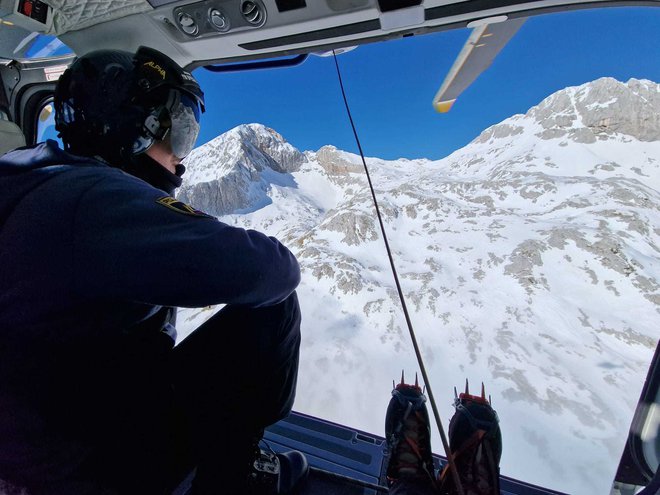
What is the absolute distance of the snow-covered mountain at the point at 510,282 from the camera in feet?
31.3

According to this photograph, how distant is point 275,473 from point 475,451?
0.86m

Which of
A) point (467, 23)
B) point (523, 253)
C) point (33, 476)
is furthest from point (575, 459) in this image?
point (523, 253)

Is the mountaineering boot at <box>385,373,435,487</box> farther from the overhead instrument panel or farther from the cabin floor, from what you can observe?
the overhead instrument panel

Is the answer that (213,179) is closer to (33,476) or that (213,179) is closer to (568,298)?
(568,298)

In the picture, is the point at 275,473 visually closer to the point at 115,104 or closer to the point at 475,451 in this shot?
the point at 475,451

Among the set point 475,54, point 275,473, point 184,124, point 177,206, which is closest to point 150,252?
point 177,206

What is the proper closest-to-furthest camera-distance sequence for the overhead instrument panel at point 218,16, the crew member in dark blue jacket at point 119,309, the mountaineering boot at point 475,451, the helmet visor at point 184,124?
the crew member in dark blue jacket at point 119,309, the helmet visor at point 184,124, the mountaineering boot at point 475,451, the overhead instrument panel at point 218,16

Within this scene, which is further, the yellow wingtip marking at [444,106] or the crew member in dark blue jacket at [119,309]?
the yellow wingtip marking at [444,106]

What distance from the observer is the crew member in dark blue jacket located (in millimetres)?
542

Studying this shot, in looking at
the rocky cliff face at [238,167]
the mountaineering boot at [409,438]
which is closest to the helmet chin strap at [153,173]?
the mountaineering boot at [409,438]

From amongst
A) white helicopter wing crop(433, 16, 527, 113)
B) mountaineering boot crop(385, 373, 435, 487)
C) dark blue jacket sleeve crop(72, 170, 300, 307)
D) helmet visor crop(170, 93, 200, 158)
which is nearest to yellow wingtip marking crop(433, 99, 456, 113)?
white helicopter wing crop(433, 16, 527, 113)

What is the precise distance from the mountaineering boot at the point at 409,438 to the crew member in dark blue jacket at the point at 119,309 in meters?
0.76

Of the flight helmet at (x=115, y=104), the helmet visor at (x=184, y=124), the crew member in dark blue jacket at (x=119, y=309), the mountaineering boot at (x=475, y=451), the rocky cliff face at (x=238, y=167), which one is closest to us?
the crew member in dark blue jacket at (x=119, y=309)

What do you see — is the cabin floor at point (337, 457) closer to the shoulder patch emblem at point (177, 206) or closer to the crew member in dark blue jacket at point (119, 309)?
the crew member in dark blue jacket at point (119, 309)
